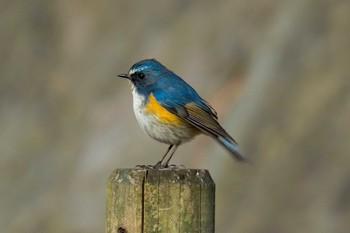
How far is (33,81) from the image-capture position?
19719 mm

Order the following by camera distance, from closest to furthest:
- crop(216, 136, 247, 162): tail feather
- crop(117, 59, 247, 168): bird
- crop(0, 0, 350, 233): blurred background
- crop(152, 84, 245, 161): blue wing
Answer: crop(216, 136, 247, 162): tail feather → crop(152, 84, 245, 161): blue wing → crop(117, 59, 247, 168): bird → crop(0, 0, 350, 233): blurred background

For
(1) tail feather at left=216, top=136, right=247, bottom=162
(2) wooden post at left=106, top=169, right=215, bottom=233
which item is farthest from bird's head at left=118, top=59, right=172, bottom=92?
(2) wooden post at left=106, top=169, right=215, bottom=233

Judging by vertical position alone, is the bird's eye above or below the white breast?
above

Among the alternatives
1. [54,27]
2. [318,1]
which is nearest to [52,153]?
[54,27]

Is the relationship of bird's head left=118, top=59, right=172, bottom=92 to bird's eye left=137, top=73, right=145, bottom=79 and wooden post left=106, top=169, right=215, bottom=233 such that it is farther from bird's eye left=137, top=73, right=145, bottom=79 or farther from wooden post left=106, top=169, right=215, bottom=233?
wooden post left=106, top=169, right=215, bottom=233

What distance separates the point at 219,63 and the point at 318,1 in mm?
2099

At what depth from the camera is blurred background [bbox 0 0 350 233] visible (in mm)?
12430

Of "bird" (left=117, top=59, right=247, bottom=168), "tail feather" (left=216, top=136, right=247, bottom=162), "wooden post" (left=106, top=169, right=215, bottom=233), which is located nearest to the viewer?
"wooden post" (left=106, top=169, right=215, bottom=233)

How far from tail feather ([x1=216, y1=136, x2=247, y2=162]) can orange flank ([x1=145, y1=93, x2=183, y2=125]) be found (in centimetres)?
46

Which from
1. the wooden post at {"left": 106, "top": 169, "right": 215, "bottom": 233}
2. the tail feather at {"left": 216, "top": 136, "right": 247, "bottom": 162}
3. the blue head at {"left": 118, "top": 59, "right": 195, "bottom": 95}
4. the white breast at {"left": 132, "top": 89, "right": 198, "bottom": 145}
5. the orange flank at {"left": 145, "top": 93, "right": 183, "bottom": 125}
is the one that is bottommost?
the wooden post at {"left": 106, "top": 169, "right": 215, "bottom": 233}

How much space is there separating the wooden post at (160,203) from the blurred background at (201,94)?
22.2 ft

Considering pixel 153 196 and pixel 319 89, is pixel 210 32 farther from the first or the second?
pixel 153 196

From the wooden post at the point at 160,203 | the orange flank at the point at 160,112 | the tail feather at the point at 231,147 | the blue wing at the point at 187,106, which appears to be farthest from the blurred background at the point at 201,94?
the wooden post at the point at 160,203

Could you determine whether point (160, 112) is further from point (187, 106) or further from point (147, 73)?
point (147, 73)
